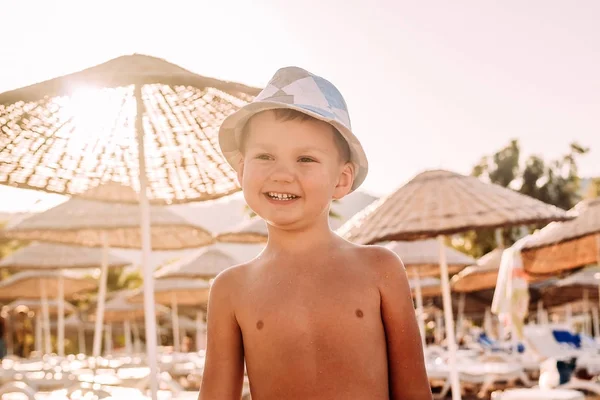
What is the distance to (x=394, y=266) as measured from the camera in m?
1.86

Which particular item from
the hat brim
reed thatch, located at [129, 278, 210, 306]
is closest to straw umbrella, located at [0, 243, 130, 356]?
reed thatch, located at [129, 278, 210, 306]

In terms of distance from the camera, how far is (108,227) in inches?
343

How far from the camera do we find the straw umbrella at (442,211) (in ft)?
17.7

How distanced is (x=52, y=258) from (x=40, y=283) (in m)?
4.84

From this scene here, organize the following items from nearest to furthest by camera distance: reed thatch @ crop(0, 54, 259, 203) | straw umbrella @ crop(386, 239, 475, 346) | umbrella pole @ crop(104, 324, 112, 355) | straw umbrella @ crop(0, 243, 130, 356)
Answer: reed thatch @ crop(0, 54, 259, 203) → straw umbrella @ crop(0, 243, 130, 356) → straw umbrella @ crop(386, 239, 475, 346) → umbrella pole @ crop(104, 324, 112, 355)

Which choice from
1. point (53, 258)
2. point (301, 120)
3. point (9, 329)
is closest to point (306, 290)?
point (301, 120)

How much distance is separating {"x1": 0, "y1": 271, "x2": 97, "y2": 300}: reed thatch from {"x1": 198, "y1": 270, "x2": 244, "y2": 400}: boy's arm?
1706 cm

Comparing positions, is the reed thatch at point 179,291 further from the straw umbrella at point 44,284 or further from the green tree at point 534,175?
the green tree at point 534,175

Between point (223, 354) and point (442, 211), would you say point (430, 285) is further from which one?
point (223, 354)

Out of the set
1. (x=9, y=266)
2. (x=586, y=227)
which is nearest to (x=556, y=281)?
(x=586, y=227)

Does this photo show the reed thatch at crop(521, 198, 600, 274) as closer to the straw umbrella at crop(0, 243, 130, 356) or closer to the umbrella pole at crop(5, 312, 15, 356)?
the straw umbrella at crop(0, 243, 130, 356)

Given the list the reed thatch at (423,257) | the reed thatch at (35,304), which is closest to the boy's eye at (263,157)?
the reed thatch at (423,257)

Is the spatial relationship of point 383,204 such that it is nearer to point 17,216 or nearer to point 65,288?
point 17,216

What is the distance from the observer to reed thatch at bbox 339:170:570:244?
5.40m
